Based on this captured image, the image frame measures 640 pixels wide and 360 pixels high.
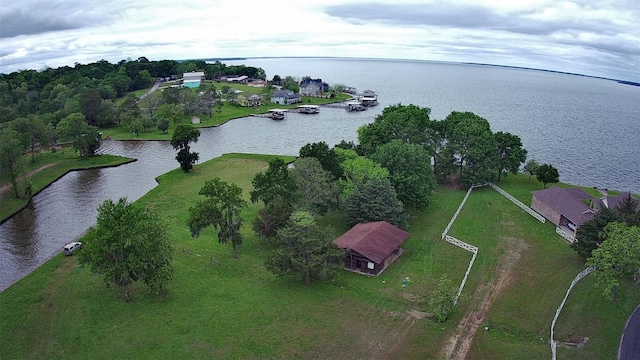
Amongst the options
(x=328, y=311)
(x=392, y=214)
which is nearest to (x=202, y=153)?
(x=392, y=214)

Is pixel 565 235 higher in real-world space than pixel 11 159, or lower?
lower

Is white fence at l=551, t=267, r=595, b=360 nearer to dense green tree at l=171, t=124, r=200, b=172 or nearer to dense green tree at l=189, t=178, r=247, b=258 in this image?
dense green tree at l=189, t=178, r=247, b=258

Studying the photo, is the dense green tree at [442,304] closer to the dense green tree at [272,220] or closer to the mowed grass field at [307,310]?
the mowed grass field at [307,310]

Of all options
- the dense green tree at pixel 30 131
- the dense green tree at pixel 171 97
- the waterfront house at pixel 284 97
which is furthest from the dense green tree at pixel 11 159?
the waterfront house at pixel 284 97

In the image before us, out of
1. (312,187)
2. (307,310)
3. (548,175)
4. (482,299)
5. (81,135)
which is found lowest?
(482,299)

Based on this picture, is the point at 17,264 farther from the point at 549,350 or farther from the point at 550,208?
the point at 550,208

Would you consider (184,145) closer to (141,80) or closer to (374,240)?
(374,240)

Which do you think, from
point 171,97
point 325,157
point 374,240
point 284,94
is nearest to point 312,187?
point 325,157

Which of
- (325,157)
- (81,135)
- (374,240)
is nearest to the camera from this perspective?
(374,240)
